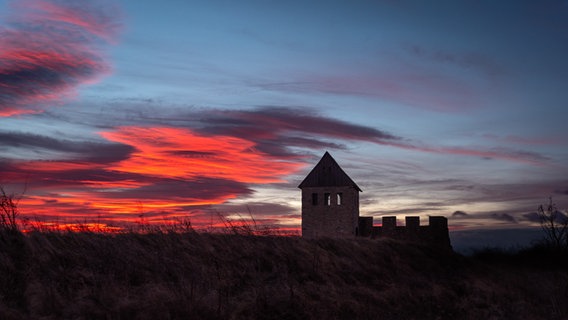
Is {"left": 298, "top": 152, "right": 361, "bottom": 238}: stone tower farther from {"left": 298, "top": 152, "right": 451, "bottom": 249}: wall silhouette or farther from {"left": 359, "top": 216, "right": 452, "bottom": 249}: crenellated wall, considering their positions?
{"left": 359, "top": 216, "right": 452, "bottom": 249}: crenellated wall

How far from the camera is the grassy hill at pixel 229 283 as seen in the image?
10352mm

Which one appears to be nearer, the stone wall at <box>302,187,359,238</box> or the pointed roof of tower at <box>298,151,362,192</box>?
the stone wall at <box>302,187,359,238</box>

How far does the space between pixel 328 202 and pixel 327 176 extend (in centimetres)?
230

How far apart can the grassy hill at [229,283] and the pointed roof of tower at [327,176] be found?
22.9 m

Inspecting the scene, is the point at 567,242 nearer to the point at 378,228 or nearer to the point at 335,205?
the point at 378,228

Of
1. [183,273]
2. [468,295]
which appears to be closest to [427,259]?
[468,295]

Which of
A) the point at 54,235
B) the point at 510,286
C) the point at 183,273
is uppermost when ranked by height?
the point at 54,235

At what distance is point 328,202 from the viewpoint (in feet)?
142

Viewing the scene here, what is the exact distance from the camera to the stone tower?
41750 millimetres

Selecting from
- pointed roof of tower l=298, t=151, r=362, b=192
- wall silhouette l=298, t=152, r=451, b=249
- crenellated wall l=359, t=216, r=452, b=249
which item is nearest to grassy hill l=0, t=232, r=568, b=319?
crenellated wall l=359, t=216, r=452, b=249

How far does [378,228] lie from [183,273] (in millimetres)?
27044

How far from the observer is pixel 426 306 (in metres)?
14.5

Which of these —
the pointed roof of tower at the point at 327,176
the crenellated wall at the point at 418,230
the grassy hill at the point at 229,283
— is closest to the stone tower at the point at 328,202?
the pointed roof of tower at the point at 327,176

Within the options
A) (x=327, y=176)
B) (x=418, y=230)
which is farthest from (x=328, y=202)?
(x=418, y=230)
